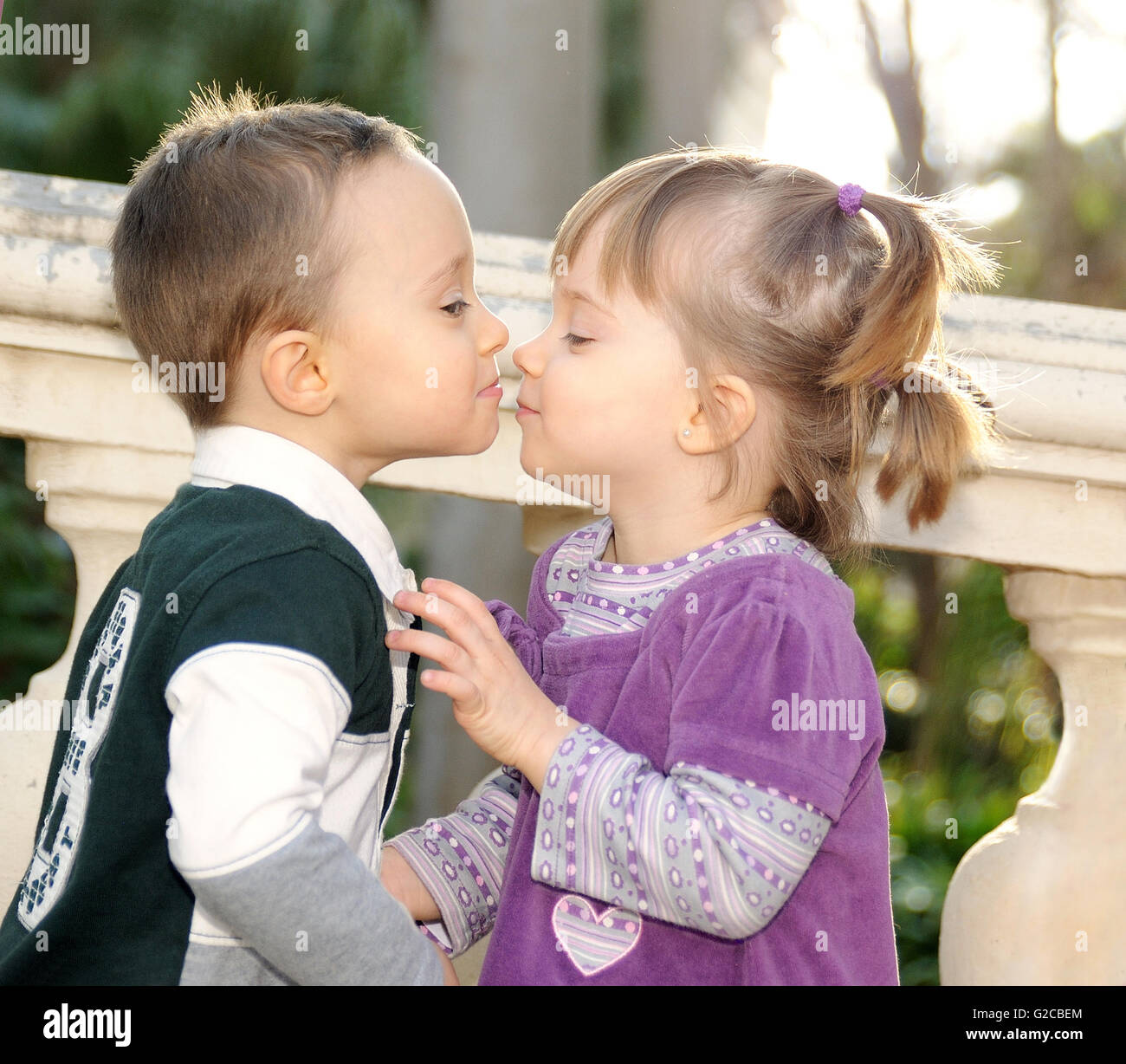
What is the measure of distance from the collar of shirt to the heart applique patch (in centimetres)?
45

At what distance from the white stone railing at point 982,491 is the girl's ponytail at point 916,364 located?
0.14 m

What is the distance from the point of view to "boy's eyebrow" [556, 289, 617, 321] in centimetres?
166

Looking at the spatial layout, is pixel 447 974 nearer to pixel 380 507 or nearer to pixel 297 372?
pixel 297 372

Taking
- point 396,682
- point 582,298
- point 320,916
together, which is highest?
point 582,298

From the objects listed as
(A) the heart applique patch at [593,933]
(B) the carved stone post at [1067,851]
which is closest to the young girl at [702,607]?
(A) the heart applique patch at [593,933]

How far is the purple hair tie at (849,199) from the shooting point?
1.65 meters

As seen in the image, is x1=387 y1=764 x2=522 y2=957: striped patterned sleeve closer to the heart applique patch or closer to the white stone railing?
the heart applique patch

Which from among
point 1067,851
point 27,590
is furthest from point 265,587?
point 27,590

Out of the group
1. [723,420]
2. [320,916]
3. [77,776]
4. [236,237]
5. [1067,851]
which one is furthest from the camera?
[1067,851]

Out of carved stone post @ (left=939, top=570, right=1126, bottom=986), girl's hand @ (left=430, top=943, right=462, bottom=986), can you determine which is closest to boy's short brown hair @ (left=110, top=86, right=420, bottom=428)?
girl's hand @ (left=430, top=943, right=462, bottom=986)

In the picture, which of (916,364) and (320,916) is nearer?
A: (320,916)

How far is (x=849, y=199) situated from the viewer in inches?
64.9

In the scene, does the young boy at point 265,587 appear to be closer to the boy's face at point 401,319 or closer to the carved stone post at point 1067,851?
the boy's face at point 401,319

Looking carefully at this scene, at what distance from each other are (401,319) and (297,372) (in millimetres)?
151
